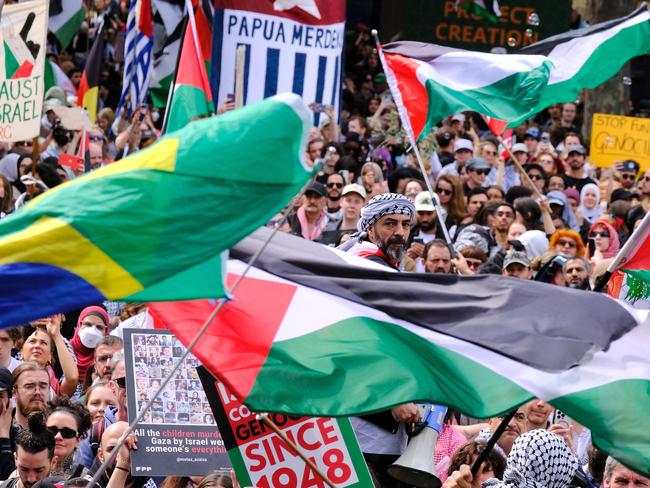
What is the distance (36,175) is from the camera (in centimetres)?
1420

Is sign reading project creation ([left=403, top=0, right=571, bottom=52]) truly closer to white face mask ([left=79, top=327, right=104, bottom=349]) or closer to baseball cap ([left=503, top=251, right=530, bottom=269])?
baseball cap ([left=503, top=251, right=530, bottom=269])

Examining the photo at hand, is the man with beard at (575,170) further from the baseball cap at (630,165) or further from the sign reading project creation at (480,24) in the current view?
the sign reading project creation at (480,24)

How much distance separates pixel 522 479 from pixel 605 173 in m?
12.0

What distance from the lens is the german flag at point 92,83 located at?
17.0 metres

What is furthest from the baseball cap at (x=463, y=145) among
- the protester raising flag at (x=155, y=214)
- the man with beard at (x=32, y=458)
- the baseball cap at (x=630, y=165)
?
the protester raising flag at (x=155, y=214)

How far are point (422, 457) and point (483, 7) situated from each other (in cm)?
1819

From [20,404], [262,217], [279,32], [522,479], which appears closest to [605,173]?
[279,32]

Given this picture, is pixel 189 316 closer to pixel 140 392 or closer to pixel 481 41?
pixel 140 392

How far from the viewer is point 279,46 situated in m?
14.9

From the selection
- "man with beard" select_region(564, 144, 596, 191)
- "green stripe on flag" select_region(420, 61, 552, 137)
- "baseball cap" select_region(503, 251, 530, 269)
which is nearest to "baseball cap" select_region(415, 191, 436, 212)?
"baseball cap" select_region(503, 251, 530, 269)

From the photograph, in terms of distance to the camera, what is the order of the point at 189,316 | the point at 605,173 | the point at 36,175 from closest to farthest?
1. the point at 189,316
2. the point at 36,175
3. the point at 605,173

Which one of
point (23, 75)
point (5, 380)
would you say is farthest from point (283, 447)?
point (23, 75)

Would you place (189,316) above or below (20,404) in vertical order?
above

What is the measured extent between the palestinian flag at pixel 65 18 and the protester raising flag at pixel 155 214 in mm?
16239
